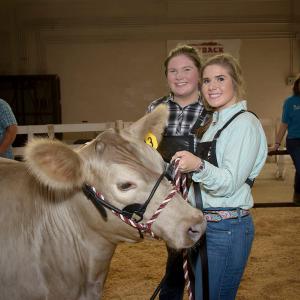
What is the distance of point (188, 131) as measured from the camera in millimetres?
2334

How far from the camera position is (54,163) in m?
1.68

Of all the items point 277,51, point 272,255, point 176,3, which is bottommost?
point 272,255

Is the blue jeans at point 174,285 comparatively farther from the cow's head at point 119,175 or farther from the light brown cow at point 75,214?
the cow's head at point 119,175

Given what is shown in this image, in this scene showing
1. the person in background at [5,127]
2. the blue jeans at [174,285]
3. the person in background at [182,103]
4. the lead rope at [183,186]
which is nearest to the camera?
the lead rope at [183,186]

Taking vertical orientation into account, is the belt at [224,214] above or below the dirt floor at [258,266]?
above

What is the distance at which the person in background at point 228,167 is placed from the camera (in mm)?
1800

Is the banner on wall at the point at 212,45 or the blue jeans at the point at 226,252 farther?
the banner on wall at the point at 212,45

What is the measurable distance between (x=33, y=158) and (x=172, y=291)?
1.46 m

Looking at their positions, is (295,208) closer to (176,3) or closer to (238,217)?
(238,217)

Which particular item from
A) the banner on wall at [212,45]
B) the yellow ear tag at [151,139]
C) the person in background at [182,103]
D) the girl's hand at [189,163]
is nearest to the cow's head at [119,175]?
the girl's hand at [189,163]

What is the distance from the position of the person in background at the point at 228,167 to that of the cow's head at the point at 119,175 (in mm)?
187

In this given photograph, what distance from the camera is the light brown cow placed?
66.8 inches

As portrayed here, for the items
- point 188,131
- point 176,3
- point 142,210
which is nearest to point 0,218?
point 142,210

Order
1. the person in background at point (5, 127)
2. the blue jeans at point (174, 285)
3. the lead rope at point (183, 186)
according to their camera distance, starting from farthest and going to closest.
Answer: the person in background at point (5, 127), the blue jeans at point (174, 285), the lead rope at point (183, 186)
